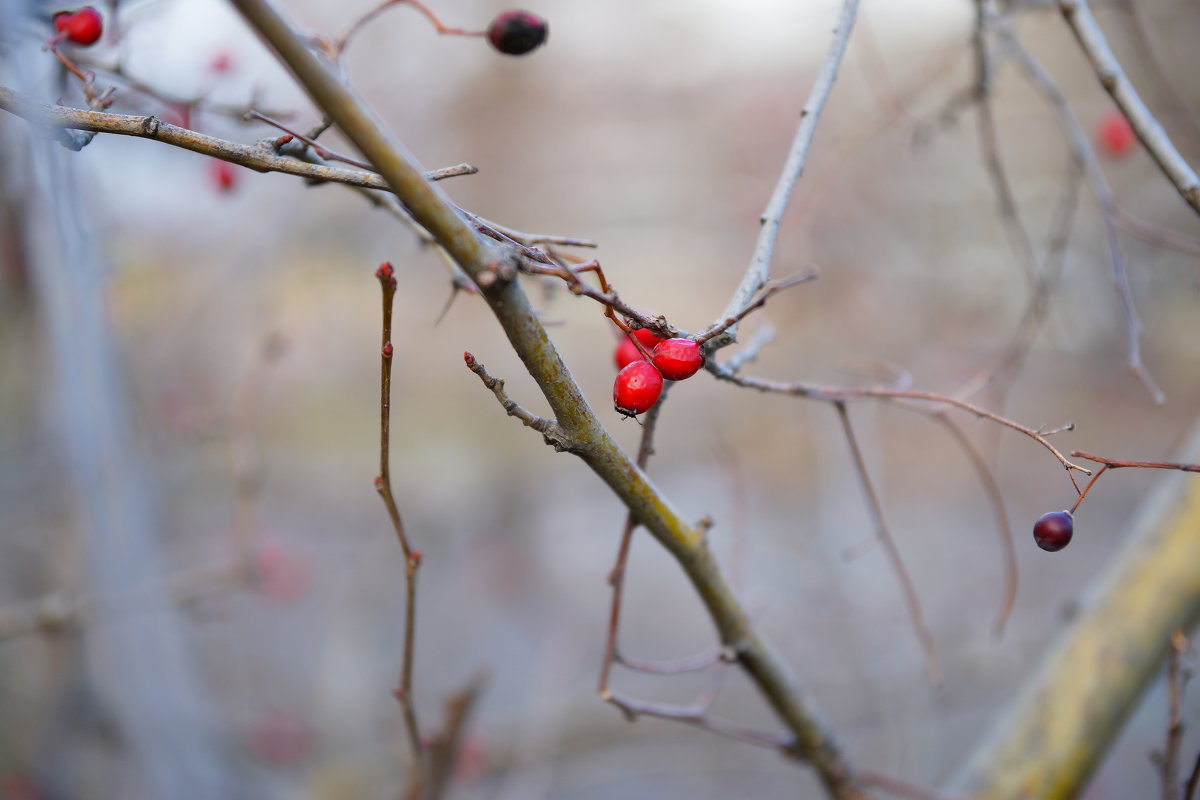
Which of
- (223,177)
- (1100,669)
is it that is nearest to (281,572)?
(223,177)

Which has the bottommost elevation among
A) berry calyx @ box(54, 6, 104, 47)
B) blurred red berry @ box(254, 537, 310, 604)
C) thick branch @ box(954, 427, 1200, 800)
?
blurred red berry @ box(254, 537, 310, 604)

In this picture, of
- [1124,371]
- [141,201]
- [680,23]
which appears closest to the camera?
[141,201]

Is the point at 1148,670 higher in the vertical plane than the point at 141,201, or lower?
lower

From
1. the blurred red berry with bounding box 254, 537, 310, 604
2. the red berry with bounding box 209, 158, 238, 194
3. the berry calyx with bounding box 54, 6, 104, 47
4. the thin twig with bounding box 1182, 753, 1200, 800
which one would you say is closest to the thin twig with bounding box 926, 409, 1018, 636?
the thin twig with bounding box 1182, 753, 1200, 800

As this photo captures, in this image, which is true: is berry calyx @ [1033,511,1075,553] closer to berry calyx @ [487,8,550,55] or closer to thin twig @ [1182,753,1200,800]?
thin twig @ [1182,753,1200,800]

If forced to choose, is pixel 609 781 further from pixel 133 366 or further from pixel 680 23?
pixel 680 23

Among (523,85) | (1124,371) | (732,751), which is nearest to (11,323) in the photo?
(732,751)

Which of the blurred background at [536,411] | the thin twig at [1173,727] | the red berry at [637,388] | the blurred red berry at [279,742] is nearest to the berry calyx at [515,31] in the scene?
the red berry at [637,388]
